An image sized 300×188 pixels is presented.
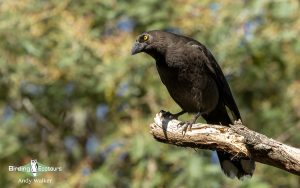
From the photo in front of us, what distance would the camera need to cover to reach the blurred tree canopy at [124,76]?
8.99m

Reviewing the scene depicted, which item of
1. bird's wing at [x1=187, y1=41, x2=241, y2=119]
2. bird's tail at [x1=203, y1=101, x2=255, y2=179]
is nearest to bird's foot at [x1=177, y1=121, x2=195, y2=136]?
bird's tail at [x1=203, y1=101, x2=255, y2=179]

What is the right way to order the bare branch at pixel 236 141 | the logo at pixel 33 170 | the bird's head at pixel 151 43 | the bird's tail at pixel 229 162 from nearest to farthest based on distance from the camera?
the bare branch at pixel 236 141 → the bird's tail at pixel 229 162 → the bird's head at pixel 151 43 → the logo at pixel 33 170

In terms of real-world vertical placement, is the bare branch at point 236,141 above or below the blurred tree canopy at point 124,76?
below

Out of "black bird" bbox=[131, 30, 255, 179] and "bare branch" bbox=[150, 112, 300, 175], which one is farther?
"black bird" bbox=[131, 30, 255, 179]

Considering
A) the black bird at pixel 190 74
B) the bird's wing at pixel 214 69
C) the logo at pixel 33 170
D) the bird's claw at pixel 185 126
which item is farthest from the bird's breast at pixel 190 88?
the logo at pixel 33 170

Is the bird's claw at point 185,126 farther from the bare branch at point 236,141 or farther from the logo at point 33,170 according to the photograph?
the logo at point 33,170

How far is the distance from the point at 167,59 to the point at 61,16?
2408mm

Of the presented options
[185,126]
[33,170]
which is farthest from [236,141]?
[33,170]

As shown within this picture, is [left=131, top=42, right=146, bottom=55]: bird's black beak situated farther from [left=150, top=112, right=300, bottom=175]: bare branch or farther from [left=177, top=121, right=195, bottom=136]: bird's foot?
[left=177, top=121, right=195, bottom=136]: bird's foot

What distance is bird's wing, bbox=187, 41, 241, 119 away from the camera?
7.81m

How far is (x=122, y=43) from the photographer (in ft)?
31.0

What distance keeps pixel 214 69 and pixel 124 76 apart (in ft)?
4.97

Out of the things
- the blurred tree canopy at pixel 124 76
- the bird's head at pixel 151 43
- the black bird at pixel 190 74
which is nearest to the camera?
the black bird at pixel 190 74

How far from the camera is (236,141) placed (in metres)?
5.99
